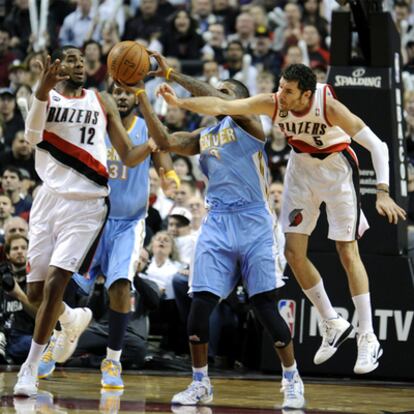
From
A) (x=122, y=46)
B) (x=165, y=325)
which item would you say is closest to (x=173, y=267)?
(x=165, y=325)

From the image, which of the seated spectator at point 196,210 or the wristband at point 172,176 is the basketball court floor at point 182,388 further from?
the seated spectator at point 196,210

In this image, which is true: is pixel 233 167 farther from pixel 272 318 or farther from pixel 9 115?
pixel 9 115

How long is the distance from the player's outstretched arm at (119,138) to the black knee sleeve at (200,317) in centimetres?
123

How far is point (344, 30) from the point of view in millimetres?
10227

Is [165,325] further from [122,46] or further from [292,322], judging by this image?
[122,46]

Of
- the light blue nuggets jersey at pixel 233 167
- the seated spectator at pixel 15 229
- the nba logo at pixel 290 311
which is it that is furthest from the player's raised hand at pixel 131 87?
the seated spectator at pixel 15 229

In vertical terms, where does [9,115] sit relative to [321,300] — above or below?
above

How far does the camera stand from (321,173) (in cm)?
817

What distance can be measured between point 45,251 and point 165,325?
3.27m

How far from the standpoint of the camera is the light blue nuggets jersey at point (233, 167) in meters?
8.08

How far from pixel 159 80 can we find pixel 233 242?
8619mm

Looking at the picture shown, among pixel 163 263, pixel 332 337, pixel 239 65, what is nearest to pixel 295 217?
pixel 332 337

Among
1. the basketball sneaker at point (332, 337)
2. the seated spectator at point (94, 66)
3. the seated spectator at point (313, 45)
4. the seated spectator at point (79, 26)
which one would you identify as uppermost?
the seated spectator at point (79, 26)

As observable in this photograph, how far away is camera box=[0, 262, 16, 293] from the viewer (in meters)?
9.91
